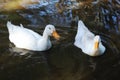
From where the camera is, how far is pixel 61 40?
24.1ft

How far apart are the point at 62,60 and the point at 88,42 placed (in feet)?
2.31

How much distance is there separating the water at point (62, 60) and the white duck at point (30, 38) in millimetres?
104

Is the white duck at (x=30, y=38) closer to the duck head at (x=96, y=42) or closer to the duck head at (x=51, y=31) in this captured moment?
the duck head at (x=51, y=31)

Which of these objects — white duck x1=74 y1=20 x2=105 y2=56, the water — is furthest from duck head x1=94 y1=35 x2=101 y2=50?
the water

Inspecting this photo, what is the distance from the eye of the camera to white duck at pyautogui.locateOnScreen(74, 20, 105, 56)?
681 cm

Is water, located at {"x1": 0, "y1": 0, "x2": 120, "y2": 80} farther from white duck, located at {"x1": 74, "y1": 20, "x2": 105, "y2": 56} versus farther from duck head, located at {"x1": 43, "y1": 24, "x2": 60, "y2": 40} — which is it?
duck head, located at {"x1": 43, "y1": 24, "x2": 60, "y2": 40}

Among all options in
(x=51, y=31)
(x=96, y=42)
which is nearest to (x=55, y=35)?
(x=51, y=31)

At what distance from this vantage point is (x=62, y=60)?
22.2 feet

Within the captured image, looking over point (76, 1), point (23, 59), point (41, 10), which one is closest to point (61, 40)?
point (23, 59)

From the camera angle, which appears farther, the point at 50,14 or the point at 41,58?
the point at 50,14

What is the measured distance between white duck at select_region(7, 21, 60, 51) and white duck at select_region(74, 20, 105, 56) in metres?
0.48

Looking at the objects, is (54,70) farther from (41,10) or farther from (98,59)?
(41,10)

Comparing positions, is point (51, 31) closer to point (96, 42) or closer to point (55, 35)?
point (55, 35)

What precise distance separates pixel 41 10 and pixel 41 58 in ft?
7.31
